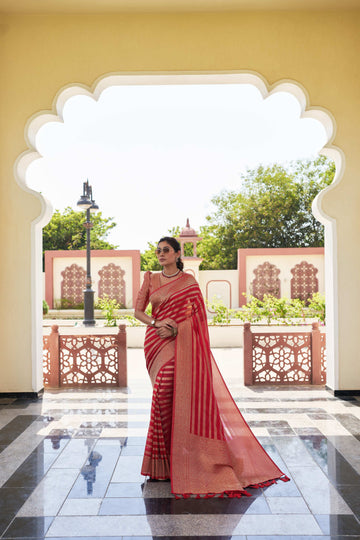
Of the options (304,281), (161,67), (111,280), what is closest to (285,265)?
(304,281)

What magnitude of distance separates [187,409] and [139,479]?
0.51m

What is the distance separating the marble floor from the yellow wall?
897mm

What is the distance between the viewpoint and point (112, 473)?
9.43 ft

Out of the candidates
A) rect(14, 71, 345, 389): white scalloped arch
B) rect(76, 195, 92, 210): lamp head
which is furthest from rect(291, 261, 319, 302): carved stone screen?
rect(14, 71, 345, 389): white scalloped arch

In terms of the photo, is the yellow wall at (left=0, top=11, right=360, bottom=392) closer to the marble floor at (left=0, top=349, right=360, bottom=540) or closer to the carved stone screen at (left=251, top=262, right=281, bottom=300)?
the marble floor at (left=0, top=349, right=360, bottom=540)

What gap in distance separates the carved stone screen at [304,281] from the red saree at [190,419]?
10.9 m

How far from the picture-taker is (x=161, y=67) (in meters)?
4.63

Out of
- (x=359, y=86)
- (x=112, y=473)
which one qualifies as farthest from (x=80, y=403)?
(x=359, y=86)

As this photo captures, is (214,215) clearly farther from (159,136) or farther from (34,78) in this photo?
(34,78)

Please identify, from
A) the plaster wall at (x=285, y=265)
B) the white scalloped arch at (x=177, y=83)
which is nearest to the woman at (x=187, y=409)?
the white scalloped arch at (x=177, y=83)

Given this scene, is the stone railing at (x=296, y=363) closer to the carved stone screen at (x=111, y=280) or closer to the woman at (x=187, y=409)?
the woman at (x=187, y=409)

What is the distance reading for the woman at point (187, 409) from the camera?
2658 millimetres

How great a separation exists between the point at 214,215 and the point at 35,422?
1993cm

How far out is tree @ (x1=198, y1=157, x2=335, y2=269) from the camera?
2100cm
